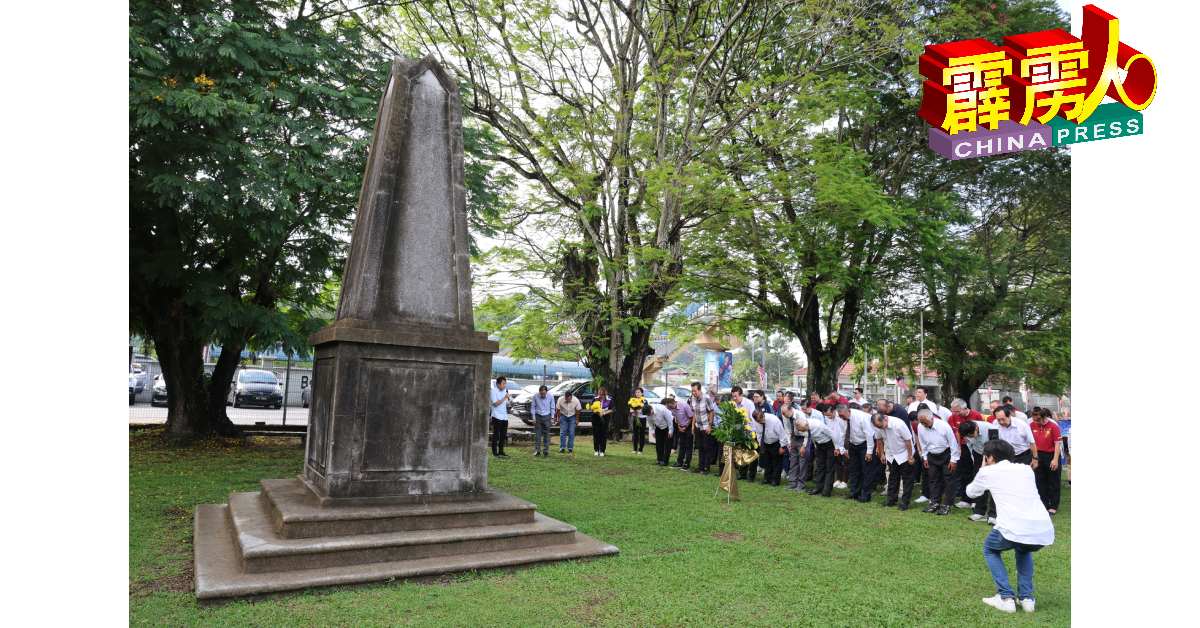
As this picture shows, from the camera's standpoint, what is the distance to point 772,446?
527 inches

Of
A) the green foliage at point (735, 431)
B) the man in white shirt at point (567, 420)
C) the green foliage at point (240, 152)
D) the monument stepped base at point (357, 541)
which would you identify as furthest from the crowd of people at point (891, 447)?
the monument stepped base at point (357, 541)

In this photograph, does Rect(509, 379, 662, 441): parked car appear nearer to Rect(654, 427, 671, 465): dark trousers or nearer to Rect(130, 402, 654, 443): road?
Rect(130, 402, 654, 443): road

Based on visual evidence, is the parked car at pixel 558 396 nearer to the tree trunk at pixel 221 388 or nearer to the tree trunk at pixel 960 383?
the tree trunk at pixel 221 388

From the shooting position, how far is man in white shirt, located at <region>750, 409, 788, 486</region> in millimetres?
13344

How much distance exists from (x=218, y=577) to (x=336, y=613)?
122 centimetres

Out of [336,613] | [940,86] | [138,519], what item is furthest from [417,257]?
[940,86]

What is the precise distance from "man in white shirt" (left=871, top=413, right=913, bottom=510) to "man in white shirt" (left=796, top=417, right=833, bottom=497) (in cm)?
94

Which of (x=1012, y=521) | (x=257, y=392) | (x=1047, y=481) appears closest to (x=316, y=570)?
(x=1012, y=521)

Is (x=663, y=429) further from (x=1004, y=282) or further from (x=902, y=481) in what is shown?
(x=1004, y=282)

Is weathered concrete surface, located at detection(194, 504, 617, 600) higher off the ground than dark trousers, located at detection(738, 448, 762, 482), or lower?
higher

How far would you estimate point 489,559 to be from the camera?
6488 millimetres

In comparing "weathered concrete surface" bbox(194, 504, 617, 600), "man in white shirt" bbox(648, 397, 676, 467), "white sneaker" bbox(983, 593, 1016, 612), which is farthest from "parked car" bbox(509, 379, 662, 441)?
"white sneaker" bbox(983, 593, 1016, 612)

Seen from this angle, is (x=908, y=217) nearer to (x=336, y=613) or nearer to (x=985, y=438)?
(x=985, y=438)

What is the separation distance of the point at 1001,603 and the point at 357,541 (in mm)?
5630
